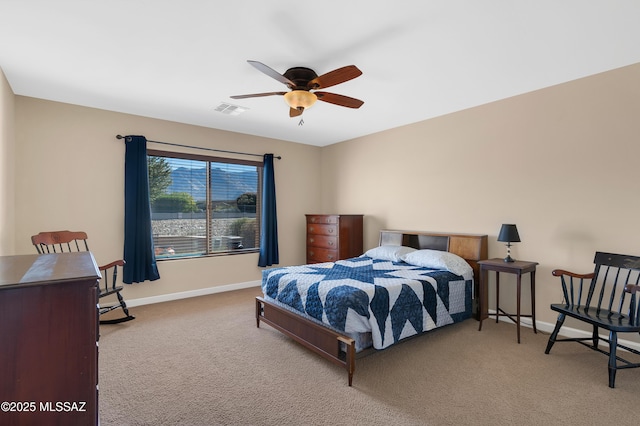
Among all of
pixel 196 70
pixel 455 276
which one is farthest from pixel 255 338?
pixel 196 70

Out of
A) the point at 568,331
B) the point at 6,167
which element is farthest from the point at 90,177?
the point at 568,331

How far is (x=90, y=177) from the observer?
4.10m

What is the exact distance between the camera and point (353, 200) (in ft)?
19.0

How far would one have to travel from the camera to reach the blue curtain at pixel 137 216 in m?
4.24

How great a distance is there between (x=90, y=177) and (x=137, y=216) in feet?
2.42

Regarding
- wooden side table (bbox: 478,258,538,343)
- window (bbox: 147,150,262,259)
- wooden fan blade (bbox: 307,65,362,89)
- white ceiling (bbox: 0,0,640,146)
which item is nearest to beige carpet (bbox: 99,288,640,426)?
wooden side table (bbox: 478,258,538,343)

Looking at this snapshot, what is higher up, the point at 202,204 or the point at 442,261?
the point at 202,204

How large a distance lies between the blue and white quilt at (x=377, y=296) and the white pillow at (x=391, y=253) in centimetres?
33

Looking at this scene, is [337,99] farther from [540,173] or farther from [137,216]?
[137,216]

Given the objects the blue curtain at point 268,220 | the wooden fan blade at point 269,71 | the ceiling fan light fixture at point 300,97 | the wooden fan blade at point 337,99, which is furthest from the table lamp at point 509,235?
the blue curtain at point 268,220

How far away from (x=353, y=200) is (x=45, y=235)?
431 cm

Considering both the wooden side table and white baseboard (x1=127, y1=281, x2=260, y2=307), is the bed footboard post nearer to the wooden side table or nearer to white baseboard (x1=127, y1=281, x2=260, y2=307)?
the wooden side table

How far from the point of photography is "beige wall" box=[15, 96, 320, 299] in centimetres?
372

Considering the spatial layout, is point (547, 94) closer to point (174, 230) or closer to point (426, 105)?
point (426, 105)
